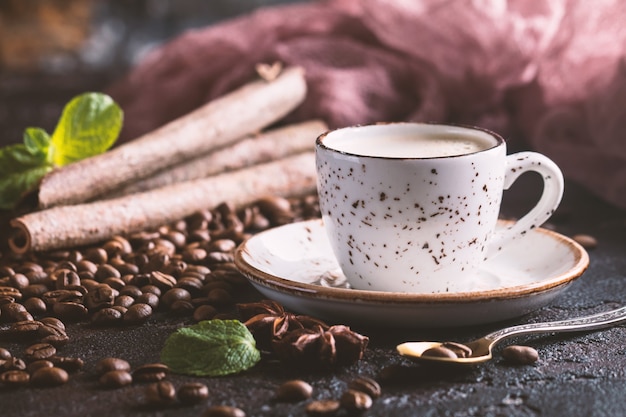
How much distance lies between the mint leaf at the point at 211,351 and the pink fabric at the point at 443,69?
50.4 inches

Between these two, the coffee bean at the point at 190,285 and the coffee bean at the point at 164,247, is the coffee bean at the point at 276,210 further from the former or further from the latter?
the coffee bean at the point at 190,285

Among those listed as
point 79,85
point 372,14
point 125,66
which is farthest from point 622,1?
point 125,66

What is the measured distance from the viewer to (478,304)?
1207 millimetres

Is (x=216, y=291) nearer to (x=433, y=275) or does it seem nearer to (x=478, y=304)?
(x=433, y=275)

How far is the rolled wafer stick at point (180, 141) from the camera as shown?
1.87 m

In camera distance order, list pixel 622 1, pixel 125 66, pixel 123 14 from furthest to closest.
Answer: pixel 123 14
pixel 125 66
pixel 622 1

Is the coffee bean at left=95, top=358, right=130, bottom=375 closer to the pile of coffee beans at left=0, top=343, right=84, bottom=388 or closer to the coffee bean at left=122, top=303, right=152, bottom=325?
the pile of coffee beans at left=0, top=343, right=84, bottom=388

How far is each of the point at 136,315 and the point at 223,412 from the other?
41 centimetres

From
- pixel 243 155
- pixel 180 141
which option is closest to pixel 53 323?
pixel 180 141

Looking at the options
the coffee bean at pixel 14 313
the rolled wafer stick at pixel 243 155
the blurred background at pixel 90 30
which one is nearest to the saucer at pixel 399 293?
the coffee bean at pixel 14 313

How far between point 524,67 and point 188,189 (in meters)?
1.05

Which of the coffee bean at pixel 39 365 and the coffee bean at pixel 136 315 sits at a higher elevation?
the coffee bean at pixel 39 365

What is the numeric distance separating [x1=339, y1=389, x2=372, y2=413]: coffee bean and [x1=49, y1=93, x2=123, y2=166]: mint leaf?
1117mm

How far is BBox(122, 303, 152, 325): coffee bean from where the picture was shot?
1385mm
